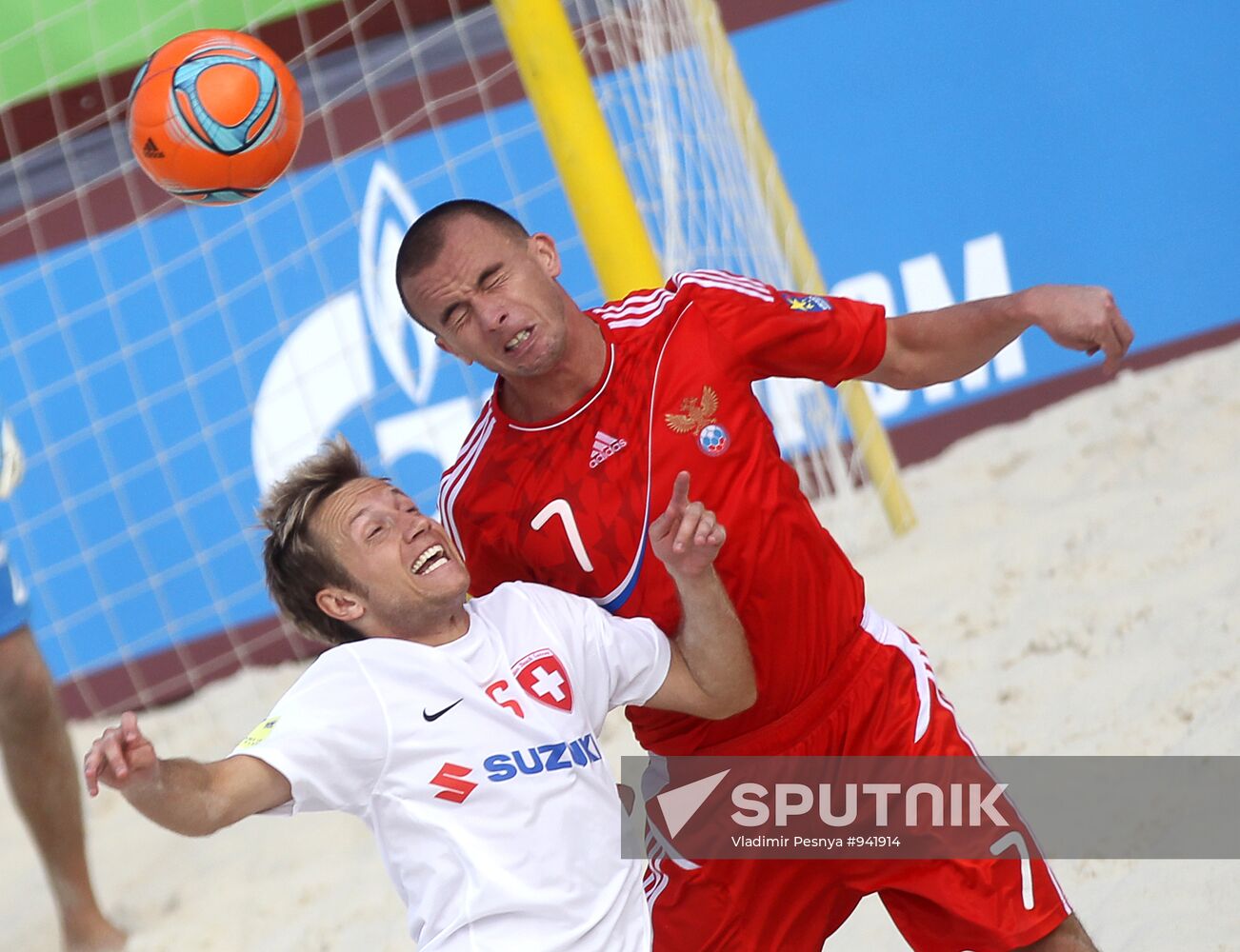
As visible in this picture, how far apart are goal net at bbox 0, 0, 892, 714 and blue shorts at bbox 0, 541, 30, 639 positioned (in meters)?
1.85

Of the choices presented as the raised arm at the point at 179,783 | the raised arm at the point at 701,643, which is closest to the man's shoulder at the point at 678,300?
the raised arm at the point at 701,643

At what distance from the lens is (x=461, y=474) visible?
8.25 feet

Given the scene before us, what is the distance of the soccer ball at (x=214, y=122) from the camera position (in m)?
2.93

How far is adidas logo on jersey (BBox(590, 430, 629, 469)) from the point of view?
2.40 meters

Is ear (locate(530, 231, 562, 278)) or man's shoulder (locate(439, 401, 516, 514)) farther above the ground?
ear (locate(530, 231, 562, 278))

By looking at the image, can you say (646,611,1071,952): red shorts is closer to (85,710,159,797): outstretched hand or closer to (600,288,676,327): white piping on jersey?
(600,288,676,327): white piping on jersey

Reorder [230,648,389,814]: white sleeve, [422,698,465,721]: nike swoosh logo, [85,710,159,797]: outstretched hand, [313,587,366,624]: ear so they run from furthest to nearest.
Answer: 1. [313,587,366,624]: ear
2. [422,698,465,721]: nike swoosh logo
3. [230,648,389,814]: white sleeve
4. [85,710,159,797]: outstretched hand

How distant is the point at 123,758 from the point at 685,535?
81 centimetres

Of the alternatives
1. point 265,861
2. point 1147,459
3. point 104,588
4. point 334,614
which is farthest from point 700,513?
point 104,588

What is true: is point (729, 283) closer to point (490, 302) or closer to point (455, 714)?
point (490, 302)

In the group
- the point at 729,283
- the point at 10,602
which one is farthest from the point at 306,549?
the point at 10,602

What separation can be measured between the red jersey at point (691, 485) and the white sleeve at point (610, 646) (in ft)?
0.34

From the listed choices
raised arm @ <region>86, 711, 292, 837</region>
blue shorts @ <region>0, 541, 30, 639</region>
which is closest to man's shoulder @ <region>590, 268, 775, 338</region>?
raised arm @ <region>86, 711, 292, 837</region>

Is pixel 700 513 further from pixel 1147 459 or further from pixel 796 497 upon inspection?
pixel 1147 459
